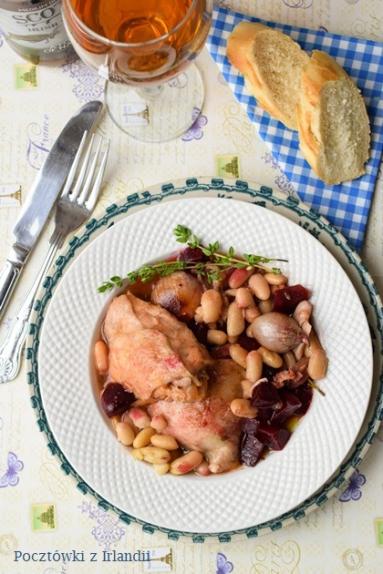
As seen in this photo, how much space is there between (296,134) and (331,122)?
83 millimetres

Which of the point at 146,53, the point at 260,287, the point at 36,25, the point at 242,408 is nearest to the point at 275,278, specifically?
the point at 260,287

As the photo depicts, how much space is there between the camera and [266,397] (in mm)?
1456

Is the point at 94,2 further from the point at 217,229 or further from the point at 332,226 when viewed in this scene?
the point at 332,226

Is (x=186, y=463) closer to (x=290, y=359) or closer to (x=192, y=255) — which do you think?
(x=290, y=359)

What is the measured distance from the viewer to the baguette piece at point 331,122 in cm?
152

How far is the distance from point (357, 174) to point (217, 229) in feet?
0.94

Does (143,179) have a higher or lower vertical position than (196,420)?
higher

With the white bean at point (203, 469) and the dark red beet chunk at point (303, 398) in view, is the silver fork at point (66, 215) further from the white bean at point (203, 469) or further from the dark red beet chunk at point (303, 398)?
the dark red beet chunk at point (303, 398)

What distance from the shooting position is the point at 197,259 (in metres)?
1.52

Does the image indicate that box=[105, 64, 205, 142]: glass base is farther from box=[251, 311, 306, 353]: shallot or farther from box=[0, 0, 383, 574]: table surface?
box=[251, 311, 306, 353]: shallot

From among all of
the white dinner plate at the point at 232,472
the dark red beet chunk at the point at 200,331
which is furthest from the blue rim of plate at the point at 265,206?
the dark red beet chunk at the point at 200,331

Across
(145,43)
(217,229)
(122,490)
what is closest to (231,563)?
(122,490)

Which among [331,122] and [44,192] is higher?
[331,122]

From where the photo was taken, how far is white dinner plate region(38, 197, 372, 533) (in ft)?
4.82
